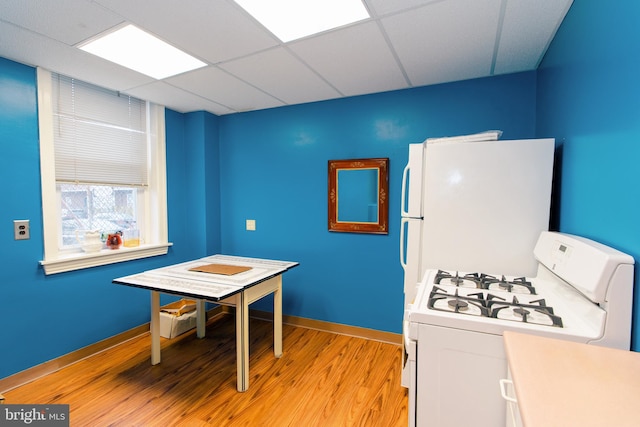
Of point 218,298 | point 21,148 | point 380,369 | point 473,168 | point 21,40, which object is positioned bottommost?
point 380,369

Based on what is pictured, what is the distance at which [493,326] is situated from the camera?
1.11 metres

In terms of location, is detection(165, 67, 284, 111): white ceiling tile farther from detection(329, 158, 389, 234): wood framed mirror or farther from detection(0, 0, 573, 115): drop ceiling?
detection(329, 158, 389, 234): wood framed mirror

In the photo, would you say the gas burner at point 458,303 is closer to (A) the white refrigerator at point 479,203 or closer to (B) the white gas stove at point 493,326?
(B) the white gas stove at point 493,326

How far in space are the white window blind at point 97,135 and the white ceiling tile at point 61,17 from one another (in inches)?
33.3

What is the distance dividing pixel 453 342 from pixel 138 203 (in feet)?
10.5

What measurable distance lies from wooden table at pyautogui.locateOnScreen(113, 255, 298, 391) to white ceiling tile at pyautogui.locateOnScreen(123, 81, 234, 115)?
1.59 metres

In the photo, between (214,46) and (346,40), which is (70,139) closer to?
(214,46)

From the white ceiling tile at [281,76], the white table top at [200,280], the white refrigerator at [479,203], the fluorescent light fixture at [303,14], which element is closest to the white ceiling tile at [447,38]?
the fluorescent light fixture at [303,14]

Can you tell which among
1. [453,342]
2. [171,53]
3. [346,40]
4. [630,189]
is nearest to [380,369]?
[453,342]

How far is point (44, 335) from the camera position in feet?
7.55

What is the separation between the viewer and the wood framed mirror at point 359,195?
279 centimetres

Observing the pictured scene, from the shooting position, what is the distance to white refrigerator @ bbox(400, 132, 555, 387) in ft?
5.62

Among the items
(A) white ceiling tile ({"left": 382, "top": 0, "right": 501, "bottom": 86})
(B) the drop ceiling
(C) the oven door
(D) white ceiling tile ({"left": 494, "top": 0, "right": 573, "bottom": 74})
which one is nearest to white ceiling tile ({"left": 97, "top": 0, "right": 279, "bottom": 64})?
(B) the drop ceiling

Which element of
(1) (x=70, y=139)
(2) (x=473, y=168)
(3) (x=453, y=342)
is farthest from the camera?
(1) (x=70, y=139)
